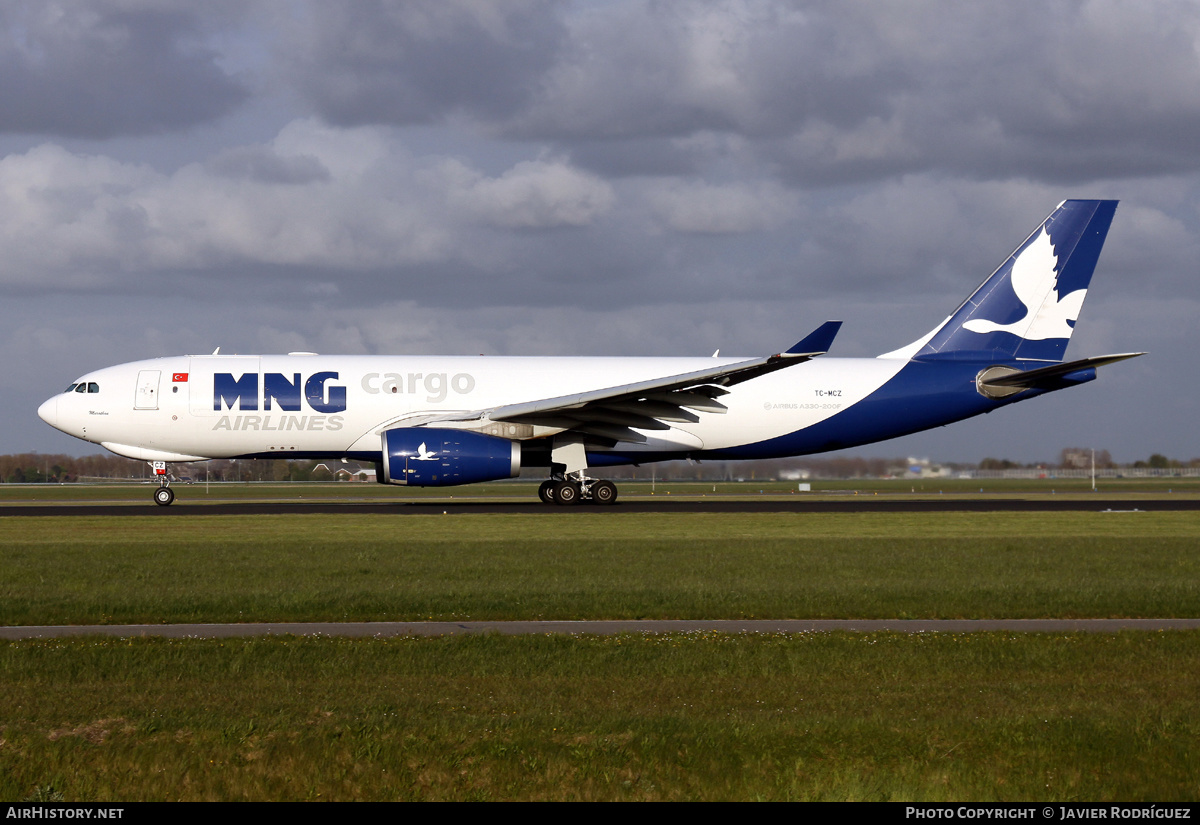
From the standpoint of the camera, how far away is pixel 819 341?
30.6 meters

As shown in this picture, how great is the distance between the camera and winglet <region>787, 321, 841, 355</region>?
30203 mm

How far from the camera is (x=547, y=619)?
44.4 feet

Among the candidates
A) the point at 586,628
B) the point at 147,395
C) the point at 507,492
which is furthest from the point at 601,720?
the point at 507,492

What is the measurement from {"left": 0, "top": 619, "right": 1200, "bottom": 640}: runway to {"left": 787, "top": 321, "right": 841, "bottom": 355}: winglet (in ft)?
57.2

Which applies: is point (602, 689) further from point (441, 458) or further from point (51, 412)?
point (51, 412)

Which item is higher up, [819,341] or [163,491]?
[819,341]

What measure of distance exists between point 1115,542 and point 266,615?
1718 centimetres

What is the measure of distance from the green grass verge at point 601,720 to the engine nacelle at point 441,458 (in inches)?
790

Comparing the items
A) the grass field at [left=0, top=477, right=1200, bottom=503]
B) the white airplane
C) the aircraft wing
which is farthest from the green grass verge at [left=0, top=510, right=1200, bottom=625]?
the grass field at [left=0, top=477, right=1200, bottom=503]

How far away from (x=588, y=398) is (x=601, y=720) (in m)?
23.7

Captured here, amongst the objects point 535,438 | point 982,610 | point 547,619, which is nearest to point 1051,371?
point 535,438

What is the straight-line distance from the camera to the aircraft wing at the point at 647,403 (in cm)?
3091

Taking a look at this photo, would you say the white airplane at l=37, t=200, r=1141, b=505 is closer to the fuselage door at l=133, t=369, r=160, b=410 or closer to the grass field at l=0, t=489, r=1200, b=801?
the fuselage door at l=133, t=369, r=160, b=410
